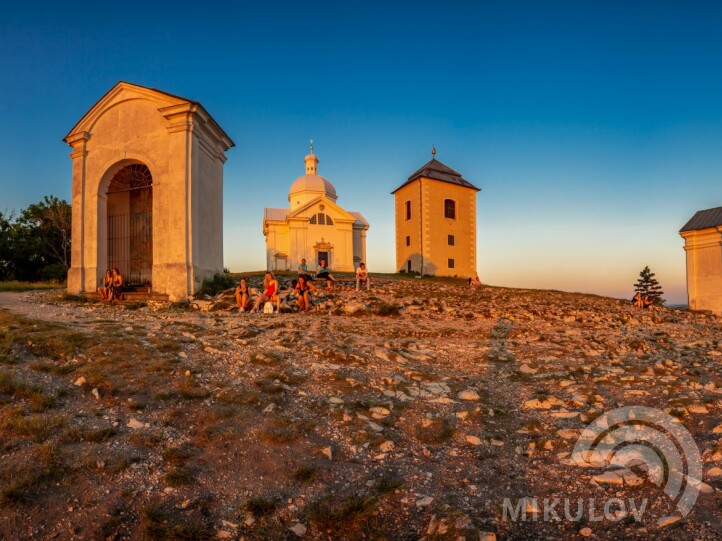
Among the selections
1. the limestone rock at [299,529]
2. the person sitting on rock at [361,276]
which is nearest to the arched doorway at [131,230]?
the person sitting on rock at [361,276]

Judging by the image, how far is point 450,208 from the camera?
41562 millimetres

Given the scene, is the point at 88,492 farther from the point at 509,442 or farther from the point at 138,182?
the point at 138,182

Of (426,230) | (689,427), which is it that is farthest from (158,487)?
(426,230)

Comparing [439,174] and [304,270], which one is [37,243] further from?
[439,174]

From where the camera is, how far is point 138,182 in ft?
64.8

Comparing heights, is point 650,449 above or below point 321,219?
below

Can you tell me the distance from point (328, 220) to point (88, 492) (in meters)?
39.4

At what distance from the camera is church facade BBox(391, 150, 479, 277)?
39625mm

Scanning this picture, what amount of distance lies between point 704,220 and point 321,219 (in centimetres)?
2900

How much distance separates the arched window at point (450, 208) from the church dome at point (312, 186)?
595 inches

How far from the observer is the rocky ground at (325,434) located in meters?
4.15

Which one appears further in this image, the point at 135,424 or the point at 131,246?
the point at 131,246

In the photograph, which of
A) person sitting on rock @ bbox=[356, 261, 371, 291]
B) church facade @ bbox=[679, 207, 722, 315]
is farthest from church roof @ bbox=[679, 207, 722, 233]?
person sitting on rock @ bbox=[356, 261, 371, 291]

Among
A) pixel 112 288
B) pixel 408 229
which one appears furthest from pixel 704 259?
pixel 112 288
